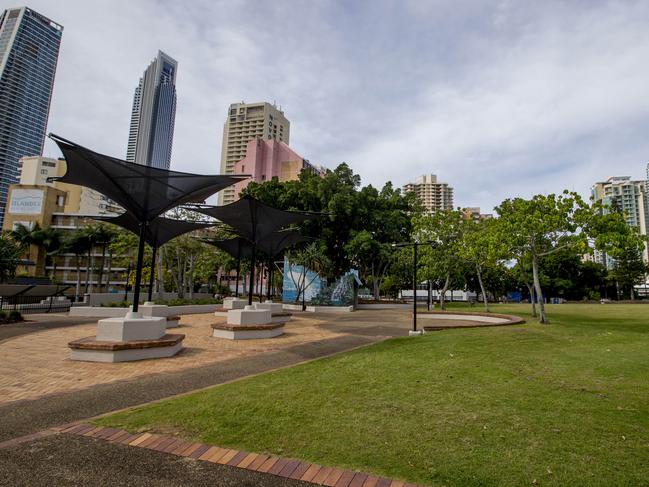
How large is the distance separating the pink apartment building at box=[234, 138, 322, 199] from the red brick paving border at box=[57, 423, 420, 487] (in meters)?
85.3

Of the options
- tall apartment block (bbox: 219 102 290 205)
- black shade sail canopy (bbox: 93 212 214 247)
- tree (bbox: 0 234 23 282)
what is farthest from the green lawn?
tall apartment block (bbox: 219 102 290 205)

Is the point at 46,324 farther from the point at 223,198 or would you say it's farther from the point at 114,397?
the point at 223,198

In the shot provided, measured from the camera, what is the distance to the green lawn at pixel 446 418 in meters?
3.42

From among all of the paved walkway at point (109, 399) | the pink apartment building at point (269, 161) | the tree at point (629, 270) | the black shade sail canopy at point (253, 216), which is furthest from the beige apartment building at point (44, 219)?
the tree at point (629, 270)

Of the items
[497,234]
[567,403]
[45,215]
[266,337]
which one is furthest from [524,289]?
[45,215]

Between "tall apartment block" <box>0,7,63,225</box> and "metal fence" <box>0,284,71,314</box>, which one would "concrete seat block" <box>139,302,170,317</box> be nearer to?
"metal fence" <box>0,284,71,314</box>

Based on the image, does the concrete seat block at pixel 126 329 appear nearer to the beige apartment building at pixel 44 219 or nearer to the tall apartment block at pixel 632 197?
the beige apartment building at pixel 44 219

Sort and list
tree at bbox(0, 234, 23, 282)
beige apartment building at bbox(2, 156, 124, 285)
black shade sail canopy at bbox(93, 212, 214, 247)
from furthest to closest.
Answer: beige apartment building at bbox(2, 156, 124, 285) < tree at bbox(0, 234, 23, 282) < black shade sail canopy at bbox(93, 212, 214, 247)

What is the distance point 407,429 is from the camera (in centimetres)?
425

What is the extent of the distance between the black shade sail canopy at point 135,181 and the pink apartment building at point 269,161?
76.7 m

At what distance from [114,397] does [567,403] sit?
6.30m

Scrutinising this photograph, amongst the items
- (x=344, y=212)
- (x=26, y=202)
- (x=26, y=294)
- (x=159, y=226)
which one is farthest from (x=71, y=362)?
(x=26, y=202)

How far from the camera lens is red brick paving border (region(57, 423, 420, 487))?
10.6ft

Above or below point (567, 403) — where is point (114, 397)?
below
